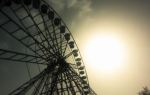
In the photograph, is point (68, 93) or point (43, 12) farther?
point (43, 12)

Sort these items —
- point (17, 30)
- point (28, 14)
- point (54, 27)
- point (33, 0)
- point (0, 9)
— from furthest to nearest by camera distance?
1. point (54, 27)
2. point (33, 0)
3. point (28, 14)
4. point (17, 30)
5. point (0, 9)

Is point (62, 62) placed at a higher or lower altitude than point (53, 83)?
higher

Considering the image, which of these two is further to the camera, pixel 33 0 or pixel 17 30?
pixel 33 0

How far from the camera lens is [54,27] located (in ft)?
63.2

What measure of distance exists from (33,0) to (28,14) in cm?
175

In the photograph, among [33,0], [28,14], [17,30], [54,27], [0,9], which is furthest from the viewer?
[54,27]

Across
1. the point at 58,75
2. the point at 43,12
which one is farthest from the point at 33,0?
the point at 58,75

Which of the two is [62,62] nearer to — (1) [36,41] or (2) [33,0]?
(1) [36,41]

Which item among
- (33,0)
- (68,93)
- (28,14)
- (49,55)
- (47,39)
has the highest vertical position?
(33,0)

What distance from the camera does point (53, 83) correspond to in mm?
17203

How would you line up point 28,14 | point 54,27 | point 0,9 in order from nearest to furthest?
point 0,9
point 28,14
point 54,27

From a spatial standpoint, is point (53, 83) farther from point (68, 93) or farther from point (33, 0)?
point (33, 0)

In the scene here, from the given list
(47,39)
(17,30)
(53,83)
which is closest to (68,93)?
(53,83)

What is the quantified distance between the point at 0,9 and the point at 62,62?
7.20 metres
